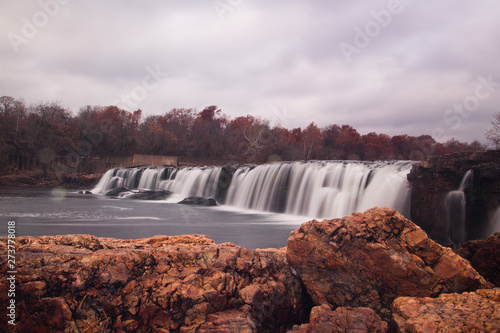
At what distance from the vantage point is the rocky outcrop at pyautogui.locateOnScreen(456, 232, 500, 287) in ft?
12.9

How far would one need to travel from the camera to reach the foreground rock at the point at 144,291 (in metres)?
2.52

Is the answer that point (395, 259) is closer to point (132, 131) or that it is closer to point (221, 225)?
point (221, 225)

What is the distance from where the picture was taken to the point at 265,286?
3.10 m

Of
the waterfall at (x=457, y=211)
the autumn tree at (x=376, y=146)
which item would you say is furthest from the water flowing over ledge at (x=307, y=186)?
the autumn tree at (x=376, y=146)

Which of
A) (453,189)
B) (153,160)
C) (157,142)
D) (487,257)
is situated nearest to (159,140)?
(157,142)

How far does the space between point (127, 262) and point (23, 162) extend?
50.7m

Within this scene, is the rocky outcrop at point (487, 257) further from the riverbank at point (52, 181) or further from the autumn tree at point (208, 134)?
the autumn tree at point (208, 134)

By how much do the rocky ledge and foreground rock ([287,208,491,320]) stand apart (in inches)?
0.4

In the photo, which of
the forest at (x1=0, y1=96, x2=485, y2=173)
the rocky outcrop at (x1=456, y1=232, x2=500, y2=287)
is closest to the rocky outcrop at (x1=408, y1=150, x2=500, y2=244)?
the rocky outcrop at (x1=456, y1=232, x2=500, y2=287)

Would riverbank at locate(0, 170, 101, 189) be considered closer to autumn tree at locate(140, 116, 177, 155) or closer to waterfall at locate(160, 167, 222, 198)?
waterfall at locate(160, 167, 222, 198)

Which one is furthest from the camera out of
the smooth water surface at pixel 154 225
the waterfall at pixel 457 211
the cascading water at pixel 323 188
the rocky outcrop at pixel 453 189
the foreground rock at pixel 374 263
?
the cascading water at pixel 323 188

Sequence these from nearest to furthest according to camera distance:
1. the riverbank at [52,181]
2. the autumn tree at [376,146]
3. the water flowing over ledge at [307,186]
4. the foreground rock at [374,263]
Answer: the foreground rock at [374,263] → the water flowing over ledge at [307,186] → the riverbank at [52,181] → the autumn tree at [376,146]

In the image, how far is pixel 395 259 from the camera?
→ 130 inches

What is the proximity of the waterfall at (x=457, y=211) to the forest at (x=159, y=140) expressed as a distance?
33.5m
